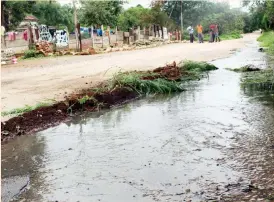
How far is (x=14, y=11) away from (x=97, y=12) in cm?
846

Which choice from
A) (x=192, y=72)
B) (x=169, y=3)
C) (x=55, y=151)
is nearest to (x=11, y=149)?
(x=55, y=151)

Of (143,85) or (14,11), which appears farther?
(14,11)

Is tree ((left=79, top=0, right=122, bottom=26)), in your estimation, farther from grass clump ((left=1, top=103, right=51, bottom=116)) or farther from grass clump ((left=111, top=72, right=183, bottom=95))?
grass clump ((left=1, top=103, right=51, bottom=116))

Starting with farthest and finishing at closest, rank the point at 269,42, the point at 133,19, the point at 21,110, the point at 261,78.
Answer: the point at 133,19 → the point at 269,42 → the point at 261,78 → the point at 21,110

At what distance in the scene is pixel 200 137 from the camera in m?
5.46

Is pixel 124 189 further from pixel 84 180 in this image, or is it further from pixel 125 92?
pixel 125 92

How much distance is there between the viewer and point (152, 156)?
15.8 ft

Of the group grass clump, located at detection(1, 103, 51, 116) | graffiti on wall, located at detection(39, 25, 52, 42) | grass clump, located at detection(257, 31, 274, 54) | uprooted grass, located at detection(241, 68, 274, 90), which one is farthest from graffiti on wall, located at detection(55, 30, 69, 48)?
grass clump, located at detection(1, 103, 51, 116)

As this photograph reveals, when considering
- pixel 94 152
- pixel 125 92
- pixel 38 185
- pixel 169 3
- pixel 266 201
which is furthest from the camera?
pixel 169 3

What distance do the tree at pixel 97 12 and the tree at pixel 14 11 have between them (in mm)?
5432

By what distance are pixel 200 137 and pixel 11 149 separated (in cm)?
273

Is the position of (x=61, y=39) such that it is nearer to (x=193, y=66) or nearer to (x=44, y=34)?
(x=44, y=34)

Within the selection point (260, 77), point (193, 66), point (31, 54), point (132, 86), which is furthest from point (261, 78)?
point (31, 54)

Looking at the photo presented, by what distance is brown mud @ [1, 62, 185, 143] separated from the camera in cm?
652
